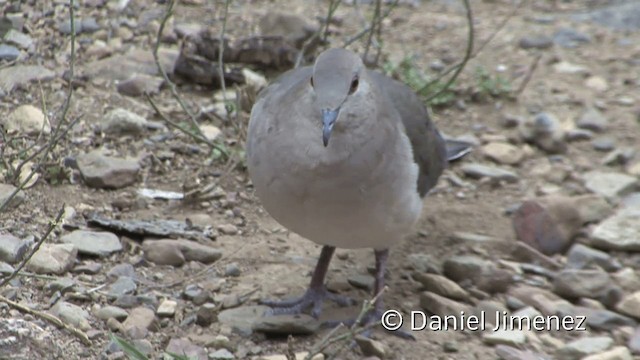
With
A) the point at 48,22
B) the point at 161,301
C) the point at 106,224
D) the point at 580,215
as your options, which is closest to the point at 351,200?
the point at 161,301

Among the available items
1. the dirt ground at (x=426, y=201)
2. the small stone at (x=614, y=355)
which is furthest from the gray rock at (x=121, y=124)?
the small stone at (x=614, y=355)

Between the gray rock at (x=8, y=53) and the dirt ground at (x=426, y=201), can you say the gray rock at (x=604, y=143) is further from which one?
the gray rock at (x=8, y=53)

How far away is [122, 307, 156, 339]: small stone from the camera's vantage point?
405cm

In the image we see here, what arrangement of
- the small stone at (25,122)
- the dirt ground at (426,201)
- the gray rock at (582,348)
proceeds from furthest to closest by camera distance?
the small stone at (25,122), the dirt ground at (426,201), the gray rock at (582,348)

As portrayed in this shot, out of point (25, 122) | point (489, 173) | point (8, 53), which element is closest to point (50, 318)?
point (25, 122)

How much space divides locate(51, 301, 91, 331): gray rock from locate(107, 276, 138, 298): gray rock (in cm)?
22

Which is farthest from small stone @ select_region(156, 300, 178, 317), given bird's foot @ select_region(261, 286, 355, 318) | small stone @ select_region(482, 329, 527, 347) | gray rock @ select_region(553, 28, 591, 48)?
gray rock @ select_region(553, 28, 591, 48)

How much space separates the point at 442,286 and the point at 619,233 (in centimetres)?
106

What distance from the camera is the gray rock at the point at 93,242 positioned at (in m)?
4.61

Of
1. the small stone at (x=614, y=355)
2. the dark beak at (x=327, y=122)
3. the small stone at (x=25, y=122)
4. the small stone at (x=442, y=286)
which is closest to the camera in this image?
the dark beak at (x=327, y=122)

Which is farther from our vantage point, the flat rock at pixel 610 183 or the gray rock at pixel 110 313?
the flat rock at pixel 610 183

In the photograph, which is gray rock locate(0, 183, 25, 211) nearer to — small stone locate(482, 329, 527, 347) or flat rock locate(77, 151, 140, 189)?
flat rock locate(77, 151, 140, 189)

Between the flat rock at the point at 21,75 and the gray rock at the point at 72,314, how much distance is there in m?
2.11

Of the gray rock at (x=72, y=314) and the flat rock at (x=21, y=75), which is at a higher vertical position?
the gray rock at (x=72, y=314)
